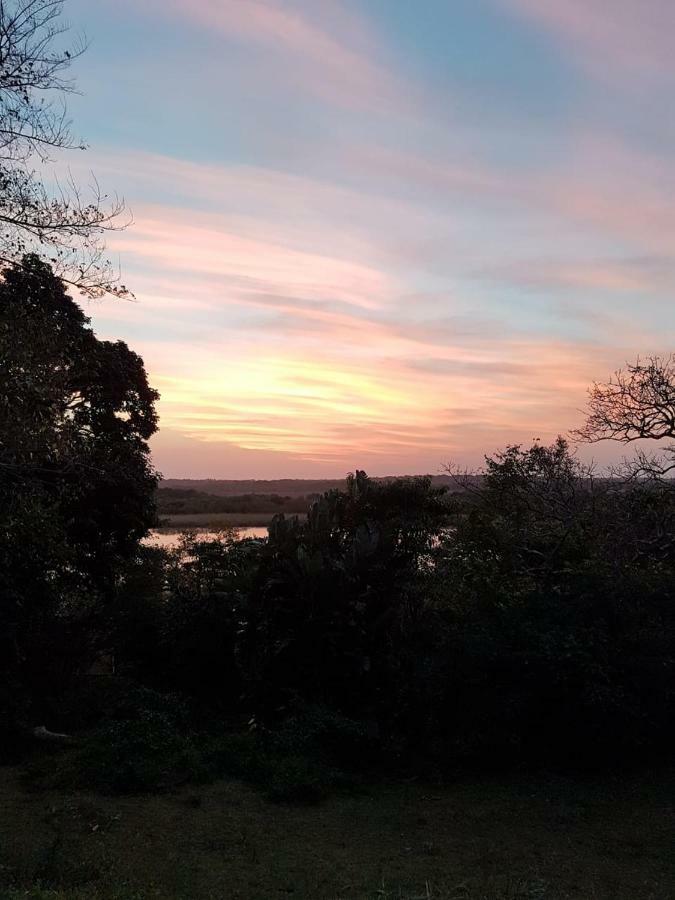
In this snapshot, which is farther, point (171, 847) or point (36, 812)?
point (36, 812)

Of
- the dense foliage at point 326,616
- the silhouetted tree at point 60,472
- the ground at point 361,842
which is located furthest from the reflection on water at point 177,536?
the ground at point 361,842

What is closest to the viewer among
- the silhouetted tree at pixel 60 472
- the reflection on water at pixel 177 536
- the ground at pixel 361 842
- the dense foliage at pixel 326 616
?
the ground at pixel 361 842

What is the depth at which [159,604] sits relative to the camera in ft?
44.3

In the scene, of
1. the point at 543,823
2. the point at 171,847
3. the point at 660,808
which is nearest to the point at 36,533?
the point at 171,847

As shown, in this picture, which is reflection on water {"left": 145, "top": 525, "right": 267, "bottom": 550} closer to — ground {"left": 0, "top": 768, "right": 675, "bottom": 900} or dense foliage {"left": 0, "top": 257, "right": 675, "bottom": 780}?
dense foliage {"left": 0, "top": 257, "right": 675, "bottom": 780}

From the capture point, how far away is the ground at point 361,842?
5.66m

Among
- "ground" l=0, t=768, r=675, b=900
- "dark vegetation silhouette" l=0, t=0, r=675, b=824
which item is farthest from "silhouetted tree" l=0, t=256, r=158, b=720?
"ground" l=0, t=768, r=675, b=900

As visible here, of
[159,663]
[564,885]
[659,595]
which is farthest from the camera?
[159,663]

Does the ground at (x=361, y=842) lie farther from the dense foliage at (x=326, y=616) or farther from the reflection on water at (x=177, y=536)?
the reflection on water at (x=177, y=536)

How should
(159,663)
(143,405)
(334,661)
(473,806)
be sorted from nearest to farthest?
1. (473,806)
2. (334,661)
3. (159,663)
4. (143,405)

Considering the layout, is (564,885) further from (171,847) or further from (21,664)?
(21,664)

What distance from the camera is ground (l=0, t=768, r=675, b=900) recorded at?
5.66m

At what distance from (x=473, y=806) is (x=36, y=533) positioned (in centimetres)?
543

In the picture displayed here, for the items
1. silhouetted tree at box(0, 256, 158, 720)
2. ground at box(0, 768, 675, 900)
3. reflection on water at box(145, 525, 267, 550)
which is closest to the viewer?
ground at box(0, 768, 675, 900)
